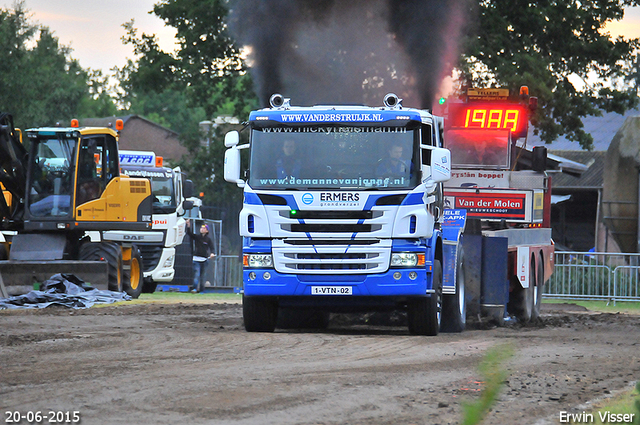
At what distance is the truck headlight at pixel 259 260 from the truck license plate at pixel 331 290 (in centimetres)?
62

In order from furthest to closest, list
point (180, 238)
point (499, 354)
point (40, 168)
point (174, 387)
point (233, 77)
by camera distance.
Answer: point (233, 77), point (180, 238), point (40, 168), point (174, 387), point (499, 354)

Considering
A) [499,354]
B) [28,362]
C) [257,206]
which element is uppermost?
[257,206]

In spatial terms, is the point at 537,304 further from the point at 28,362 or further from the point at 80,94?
the point at 80,94

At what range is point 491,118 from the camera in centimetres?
1772

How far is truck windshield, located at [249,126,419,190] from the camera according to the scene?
39.4ft

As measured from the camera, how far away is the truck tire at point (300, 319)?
1457 cm

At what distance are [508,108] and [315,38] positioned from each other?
483 centimetres

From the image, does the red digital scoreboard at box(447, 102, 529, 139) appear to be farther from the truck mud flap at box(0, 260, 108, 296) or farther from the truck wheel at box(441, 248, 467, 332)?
the truck mud flap at box(0, 260, 108, 296)

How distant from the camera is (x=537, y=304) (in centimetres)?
1780

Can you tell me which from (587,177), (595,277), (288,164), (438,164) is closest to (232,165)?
(288,164)

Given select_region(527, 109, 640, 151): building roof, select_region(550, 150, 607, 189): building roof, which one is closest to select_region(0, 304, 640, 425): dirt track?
select_region(550, 150, 607, 189): building roof

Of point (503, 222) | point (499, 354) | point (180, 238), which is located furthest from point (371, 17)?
point (499, 354)

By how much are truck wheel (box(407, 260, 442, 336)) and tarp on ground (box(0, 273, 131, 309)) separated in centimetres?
730

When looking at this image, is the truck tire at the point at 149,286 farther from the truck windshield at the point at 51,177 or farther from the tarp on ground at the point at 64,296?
the tarp on ground at the point at 64,296
